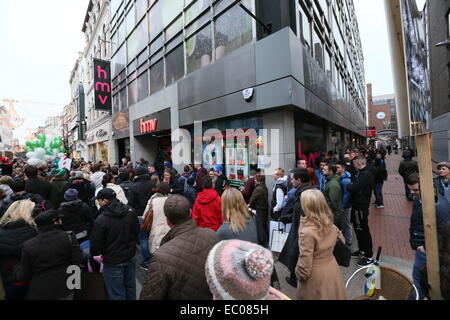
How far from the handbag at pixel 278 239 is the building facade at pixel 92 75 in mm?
19417

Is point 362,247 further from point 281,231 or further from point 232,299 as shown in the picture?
point 232,299

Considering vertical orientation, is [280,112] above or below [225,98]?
below

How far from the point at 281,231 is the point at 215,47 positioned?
7.90 metres

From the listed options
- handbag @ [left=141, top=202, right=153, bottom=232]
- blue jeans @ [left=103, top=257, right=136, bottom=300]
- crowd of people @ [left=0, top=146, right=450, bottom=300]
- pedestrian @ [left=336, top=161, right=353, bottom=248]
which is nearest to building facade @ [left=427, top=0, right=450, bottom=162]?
pedestrian @ [left=336, top=161, right=353, bottom=248]

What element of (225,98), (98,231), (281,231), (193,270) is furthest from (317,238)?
(225,98)

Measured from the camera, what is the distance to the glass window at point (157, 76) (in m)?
12.7

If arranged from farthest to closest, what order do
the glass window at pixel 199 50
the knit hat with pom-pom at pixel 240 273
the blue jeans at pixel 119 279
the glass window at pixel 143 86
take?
the glass window at pixel 143 86 < the glass window at pixel 199 50 < the blue jeans at pixel 119 279 < the knit hat with pom-pom at pixel 240 273

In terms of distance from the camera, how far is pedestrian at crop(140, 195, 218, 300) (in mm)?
1658

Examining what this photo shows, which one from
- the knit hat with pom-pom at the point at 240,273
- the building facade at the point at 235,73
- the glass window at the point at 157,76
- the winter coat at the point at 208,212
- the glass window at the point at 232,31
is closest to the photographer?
the knit hat with pom-pom at the point at 240,273

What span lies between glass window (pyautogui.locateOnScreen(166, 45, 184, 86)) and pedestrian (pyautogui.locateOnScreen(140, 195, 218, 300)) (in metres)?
10.5

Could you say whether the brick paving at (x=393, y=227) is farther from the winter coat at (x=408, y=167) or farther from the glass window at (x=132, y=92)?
the glass window at (x=132, y=92)

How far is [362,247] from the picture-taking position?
438 cm

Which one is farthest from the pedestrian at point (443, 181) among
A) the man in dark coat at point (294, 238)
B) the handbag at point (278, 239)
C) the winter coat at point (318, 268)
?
the handbag at point (278, 239)

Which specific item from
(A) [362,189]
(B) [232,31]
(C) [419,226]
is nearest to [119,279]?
(C) [419,226]
